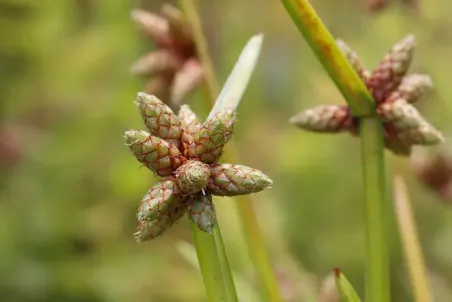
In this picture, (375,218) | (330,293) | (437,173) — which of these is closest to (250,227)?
(330,293)

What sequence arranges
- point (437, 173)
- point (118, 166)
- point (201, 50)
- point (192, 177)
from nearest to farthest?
1. point (192, 177)
2. point (201, 50)
3. point (437, 173)
4. point (118, 166)

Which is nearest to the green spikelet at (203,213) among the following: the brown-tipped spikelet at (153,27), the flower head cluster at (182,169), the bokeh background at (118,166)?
the flower head cluster at (182,169)

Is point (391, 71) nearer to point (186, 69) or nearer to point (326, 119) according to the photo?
point (326, 119)

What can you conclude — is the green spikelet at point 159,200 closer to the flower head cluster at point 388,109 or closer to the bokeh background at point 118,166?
the flower head cluster at point 388,109

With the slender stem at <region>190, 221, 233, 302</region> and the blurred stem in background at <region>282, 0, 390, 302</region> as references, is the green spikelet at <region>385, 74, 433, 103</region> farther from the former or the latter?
the slender stem at <region>190, 221, 233, 302</region>

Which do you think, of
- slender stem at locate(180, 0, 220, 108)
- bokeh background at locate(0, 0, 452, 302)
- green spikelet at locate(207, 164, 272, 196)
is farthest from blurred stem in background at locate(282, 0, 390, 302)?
bokeh background at locate(0, 0, 452, 302)
